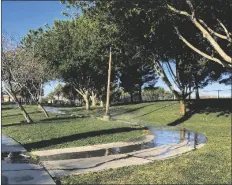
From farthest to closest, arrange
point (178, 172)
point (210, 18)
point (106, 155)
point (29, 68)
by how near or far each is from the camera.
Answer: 1. point (29, 68)
2. point (210, 18)
3. point (106, 155)
4. point (178, 172)

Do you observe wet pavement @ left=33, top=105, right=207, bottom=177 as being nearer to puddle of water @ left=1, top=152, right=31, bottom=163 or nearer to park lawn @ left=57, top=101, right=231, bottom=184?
puddle of water @ left=1, top=152, right=31, bottom=163

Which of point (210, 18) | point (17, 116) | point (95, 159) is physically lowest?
point (95, 159)

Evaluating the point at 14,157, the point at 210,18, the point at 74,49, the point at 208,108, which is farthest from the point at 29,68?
the point at 14,157

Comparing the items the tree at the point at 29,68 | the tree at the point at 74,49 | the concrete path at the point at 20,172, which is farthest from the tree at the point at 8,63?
the concrete path at the point at 20,172

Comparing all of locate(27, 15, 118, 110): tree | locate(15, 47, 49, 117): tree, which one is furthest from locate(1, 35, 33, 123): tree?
locate(27, 15, 118, 110): tree

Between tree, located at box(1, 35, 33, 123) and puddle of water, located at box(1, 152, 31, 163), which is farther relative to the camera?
tree, located at box(1, 35, 33, 123)

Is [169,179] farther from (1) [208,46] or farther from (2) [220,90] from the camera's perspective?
(2) [220,90]

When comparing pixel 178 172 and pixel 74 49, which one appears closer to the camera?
pixel 178 172

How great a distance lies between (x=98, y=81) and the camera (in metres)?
43.7

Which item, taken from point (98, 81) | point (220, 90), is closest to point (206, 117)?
point (220, 90)

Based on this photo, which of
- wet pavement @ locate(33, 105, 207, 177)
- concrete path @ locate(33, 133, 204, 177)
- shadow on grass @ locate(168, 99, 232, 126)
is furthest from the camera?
shadow on grass @ locate(168, 99, 232, 126)

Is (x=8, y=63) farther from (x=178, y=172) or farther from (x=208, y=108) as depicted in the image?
(x=178, y=172)

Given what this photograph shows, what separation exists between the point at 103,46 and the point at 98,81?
11.0 m

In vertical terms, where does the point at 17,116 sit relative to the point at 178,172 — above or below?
above
